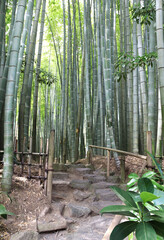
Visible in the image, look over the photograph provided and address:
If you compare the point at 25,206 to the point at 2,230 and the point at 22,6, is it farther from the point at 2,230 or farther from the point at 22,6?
the point at 22,6

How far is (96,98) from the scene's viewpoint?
5699 millimetres

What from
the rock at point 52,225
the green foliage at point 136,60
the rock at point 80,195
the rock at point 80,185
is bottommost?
the rock at point 52,225

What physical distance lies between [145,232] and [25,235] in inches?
69.0

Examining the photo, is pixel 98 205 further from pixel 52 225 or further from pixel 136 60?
pixel 136 60

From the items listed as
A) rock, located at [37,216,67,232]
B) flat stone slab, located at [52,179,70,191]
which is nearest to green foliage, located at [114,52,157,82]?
flat stone slab, located at [52,179,70,191]

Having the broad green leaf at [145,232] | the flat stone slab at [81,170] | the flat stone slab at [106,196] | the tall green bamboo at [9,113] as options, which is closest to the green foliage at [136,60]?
the tall green bamboo at [9,113]

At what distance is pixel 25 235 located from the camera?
2.03 metres

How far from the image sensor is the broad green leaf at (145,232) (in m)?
0.56

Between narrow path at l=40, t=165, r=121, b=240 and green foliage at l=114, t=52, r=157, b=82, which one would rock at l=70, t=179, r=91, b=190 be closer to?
narrow path at l=40, t=165, r=121, b=240

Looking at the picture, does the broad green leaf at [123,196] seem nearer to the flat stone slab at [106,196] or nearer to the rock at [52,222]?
the rock at [52,222]

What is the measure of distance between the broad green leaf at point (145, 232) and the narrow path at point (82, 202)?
1773 millimetres

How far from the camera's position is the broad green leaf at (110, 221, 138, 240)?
1.97 ft

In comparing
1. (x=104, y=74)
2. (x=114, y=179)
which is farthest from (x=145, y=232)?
(x=104, y=74)

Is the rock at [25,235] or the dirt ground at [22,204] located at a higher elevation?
the dirt ground at [22,204]
